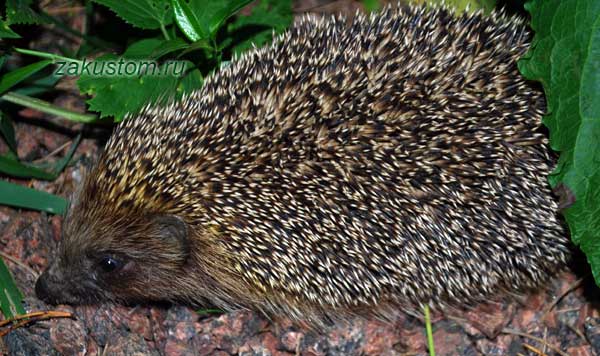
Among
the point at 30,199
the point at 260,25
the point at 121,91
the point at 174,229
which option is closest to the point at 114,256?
the point at 174,229

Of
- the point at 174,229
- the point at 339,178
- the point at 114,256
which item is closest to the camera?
the point at 339,178

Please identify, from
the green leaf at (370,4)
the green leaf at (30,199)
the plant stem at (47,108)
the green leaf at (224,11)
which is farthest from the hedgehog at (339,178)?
the green leaf at (370,4)

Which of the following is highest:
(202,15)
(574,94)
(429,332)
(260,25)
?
(260,25)

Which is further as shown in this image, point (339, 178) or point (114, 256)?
point (114, 256)

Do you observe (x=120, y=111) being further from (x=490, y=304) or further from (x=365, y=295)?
(x=490, y=304)

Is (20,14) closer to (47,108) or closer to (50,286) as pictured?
(47,108)

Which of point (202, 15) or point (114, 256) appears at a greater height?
point (202, 15)

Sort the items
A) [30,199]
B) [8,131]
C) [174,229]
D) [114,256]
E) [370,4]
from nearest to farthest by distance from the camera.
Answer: [174,229]
[114,256]
[30,199]
[8,131]
[370,4]
